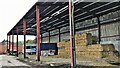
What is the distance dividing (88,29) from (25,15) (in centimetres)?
1007

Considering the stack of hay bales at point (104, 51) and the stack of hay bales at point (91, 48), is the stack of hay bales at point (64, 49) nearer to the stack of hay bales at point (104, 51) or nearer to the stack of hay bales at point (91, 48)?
the stack of hay bales at point (91, 48)

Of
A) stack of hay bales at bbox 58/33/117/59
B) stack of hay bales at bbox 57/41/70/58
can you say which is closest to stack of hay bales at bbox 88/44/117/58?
stack of hay bales at bbox 58/33/117/59

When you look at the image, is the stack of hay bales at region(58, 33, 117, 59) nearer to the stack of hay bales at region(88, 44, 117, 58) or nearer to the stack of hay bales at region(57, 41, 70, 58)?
the stack of hay bales at region(88, 44, 117, 58)

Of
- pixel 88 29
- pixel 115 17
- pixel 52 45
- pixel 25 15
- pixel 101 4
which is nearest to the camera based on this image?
pixel 101 4

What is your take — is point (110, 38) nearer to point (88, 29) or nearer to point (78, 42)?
point (78, 42)

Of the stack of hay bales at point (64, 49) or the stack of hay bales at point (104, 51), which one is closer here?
the stack of hay bales at point (104, 51)

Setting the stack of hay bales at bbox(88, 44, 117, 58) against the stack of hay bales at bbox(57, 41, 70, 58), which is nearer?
the stack of hay bales at bbox(88, 44, 117, 58)

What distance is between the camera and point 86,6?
28047 mm

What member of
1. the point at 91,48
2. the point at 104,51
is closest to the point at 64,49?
the point at 91,48

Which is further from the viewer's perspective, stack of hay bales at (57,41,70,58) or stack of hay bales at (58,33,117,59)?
stack of hay bales at (57,41,70,58)

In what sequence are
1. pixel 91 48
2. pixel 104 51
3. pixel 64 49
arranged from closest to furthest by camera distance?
1. pixel 104 51
2. pixel 91 48
3. pixel 64 49

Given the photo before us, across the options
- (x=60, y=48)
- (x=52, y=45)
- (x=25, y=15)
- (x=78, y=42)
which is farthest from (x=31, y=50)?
(x=78, y=42)

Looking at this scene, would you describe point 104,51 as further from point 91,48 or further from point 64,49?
point 64,49

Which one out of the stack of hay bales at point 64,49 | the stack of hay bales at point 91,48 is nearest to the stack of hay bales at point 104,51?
the stack of hay bales at point 91,48
